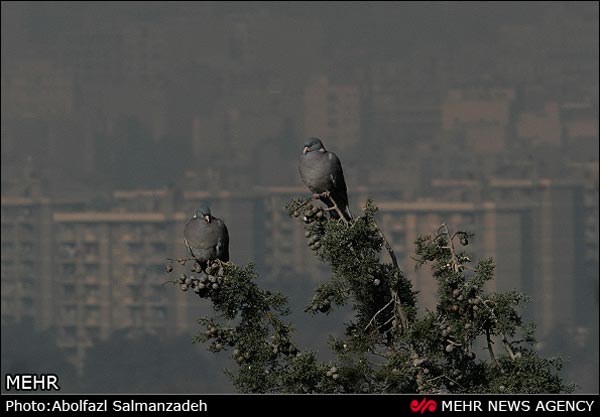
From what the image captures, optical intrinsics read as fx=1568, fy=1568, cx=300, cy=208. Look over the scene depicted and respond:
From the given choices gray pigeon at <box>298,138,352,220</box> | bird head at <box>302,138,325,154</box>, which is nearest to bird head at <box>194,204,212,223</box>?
gray pigeon at <box>298,138,352,220</box>

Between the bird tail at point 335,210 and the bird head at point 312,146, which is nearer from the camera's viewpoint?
the bird tail at point 335,210

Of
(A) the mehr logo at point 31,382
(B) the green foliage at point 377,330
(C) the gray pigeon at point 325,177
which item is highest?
(C) the gray pigeon at point 325,177

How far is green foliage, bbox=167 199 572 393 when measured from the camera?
12.9 meters

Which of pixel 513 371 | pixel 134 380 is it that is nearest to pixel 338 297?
pixel 513 371

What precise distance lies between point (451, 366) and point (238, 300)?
6.18 feet

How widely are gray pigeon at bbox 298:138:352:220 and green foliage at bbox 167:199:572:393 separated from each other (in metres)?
2.23

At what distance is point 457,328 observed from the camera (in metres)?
13.1

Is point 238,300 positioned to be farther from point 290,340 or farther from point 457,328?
point 457,328

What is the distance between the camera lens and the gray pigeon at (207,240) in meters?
14.4
